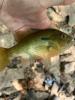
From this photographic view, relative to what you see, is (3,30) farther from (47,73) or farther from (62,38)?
(62,38)

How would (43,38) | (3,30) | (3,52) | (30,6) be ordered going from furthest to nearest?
(3,30) → (30,6) → (3,52) → (43,38)

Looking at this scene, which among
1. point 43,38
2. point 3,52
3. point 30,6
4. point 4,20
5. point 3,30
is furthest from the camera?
point 3,30

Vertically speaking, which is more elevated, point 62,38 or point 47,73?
point 62,38

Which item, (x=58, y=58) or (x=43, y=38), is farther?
(x=58, y=58)

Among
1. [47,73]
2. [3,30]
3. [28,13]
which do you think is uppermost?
[28,13]

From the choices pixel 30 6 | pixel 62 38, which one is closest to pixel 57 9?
pixel 30 6

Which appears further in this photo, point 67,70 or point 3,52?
point 67,70

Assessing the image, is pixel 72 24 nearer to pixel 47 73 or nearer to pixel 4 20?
pixel 47 73

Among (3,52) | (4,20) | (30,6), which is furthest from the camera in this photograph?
(4,20)

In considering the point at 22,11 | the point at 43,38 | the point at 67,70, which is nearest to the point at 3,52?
the point at 43,38
